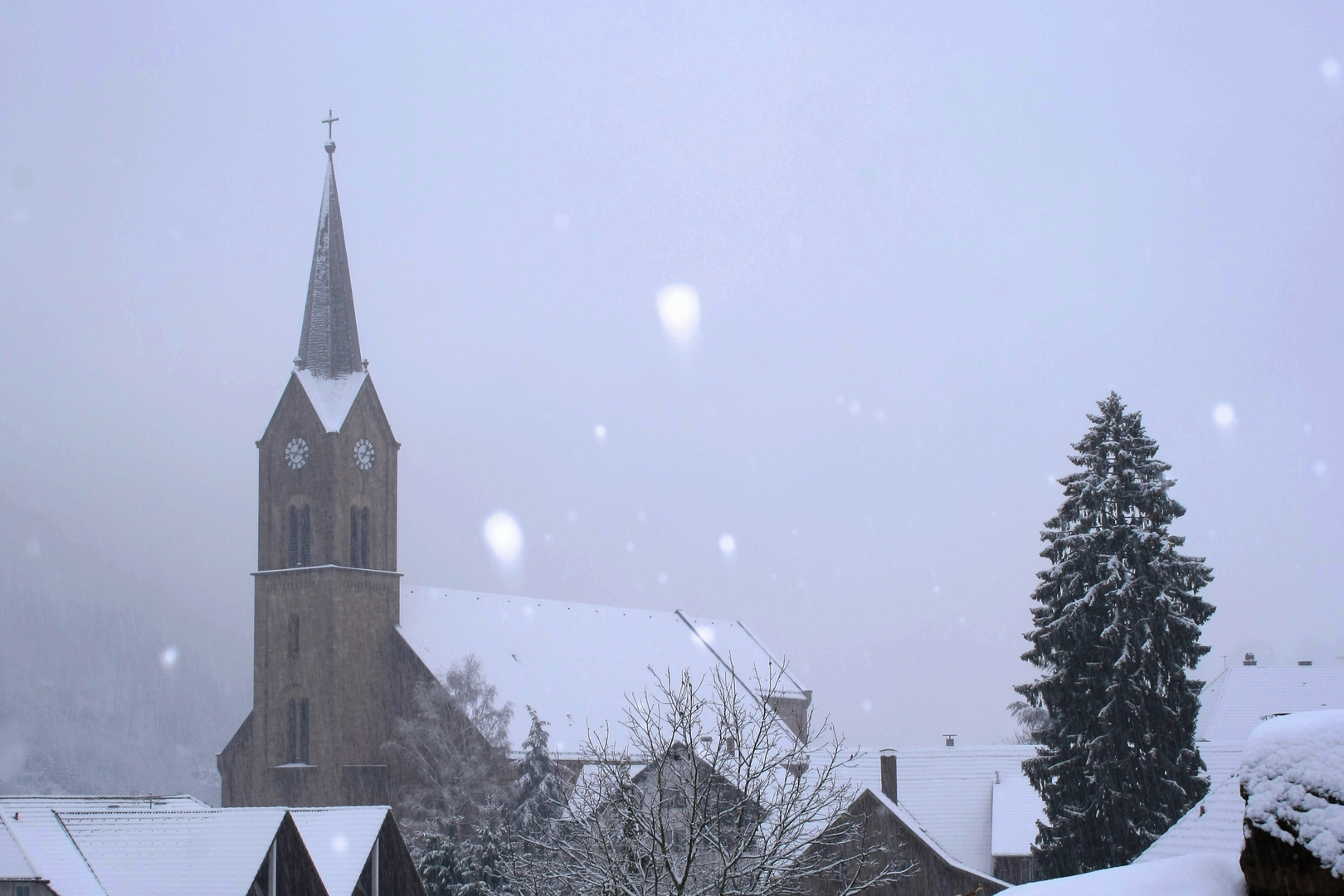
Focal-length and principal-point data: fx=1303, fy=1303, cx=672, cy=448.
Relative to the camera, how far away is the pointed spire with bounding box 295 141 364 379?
189 ft

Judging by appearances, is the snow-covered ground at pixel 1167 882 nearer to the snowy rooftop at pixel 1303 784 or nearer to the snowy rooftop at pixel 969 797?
the snowy rooftop at pixel 1303 784

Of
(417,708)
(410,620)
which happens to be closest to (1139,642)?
(417,708)

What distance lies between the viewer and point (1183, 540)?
81.5 ft

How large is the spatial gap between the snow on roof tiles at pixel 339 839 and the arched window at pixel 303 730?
23.9 meters

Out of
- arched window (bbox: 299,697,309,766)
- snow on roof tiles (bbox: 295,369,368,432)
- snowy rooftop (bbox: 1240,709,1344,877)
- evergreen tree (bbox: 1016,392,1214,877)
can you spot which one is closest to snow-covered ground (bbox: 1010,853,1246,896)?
snowy rooftop (bbox: 1240,709,1344,877)

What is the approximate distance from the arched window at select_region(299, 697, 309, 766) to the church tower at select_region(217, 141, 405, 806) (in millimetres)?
48

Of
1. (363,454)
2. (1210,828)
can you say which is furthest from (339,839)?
(363,454)

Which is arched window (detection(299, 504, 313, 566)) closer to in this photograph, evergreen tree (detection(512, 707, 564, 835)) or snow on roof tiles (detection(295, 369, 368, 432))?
snow on roof tiles (detection(295, 369, 368, 432))

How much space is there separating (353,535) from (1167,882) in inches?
2081

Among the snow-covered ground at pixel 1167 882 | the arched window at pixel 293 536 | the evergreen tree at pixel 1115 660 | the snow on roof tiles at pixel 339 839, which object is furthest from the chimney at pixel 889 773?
the snow-covered ground at pixel 1167 882

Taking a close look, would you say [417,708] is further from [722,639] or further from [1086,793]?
[1086,793]

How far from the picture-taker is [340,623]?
175 ft

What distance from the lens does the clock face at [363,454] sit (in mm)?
55906

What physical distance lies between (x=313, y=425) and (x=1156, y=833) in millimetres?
40894
